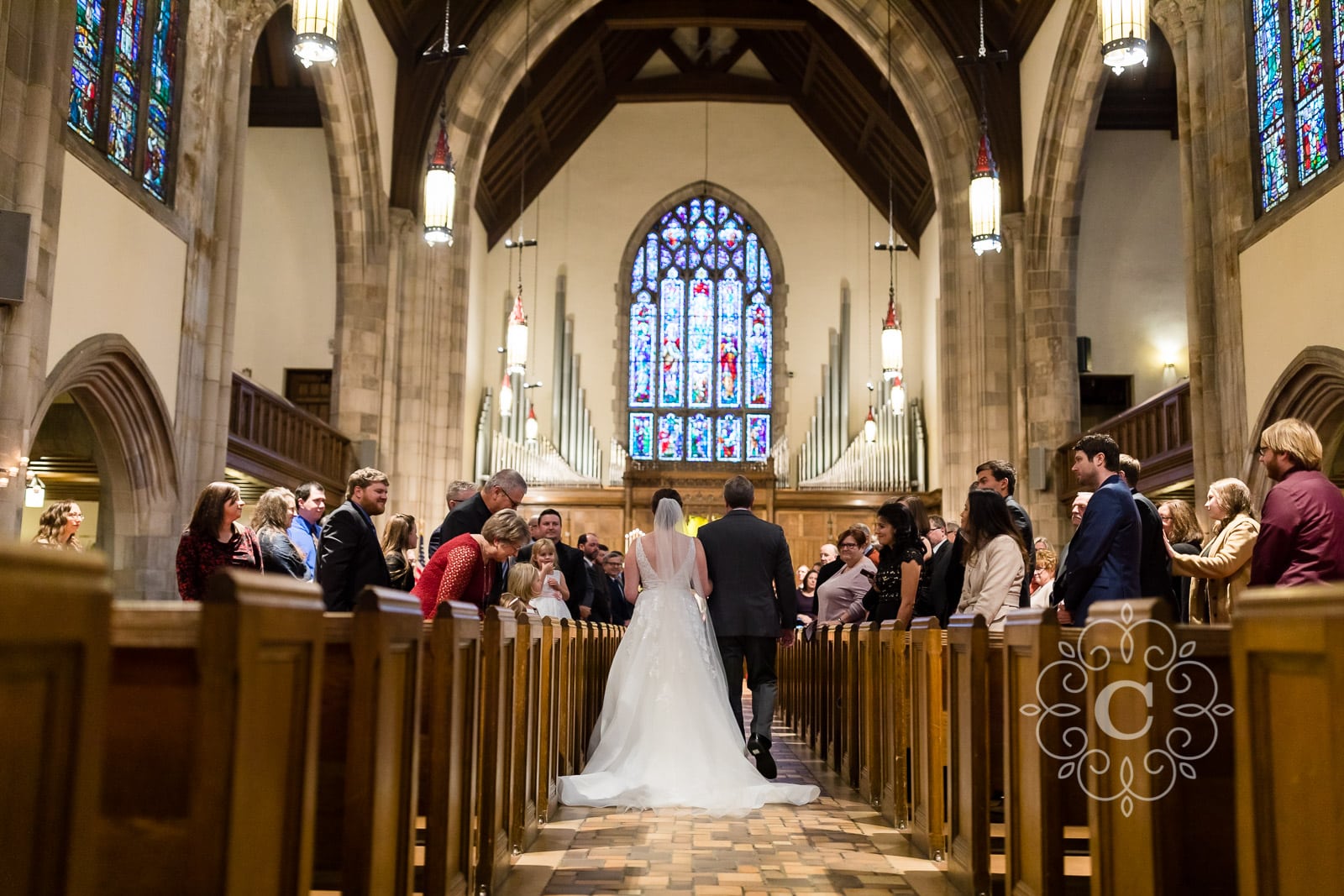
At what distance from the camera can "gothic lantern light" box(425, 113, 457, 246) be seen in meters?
8.64

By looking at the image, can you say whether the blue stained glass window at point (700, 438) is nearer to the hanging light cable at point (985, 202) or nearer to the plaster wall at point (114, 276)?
the hanging light cable at point (985, 202)

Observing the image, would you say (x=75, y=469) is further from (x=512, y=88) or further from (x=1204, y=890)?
(x=1204, y=890)

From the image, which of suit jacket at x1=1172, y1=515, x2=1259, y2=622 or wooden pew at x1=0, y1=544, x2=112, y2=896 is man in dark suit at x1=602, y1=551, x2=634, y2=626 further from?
wooden pew at x1=0, y1=544, x2=112, y2=896

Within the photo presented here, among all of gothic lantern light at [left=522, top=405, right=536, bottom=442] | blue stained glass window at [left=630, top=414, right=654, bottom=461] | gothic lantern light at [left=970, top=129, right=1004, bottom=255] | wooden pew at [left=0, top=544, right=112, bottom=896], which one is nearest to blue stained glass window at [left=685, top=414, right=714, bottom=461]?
blue stained glass window at [left=630, top=414, right=654, bottom=461]

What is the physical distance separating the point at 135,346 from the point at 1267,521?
6.45 m

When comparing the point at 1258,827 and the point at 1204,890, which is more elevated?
the point at 1258,827

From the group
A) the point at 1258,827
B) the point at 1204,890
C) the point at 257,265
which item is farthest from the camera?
the point at 257,265

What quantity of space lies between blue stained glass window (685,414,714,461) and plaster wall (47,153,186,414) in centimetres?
1043

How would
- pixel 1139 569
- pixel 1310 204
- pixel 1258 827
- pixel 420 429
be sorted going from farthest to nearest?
pixel 420 429 < pixel 1310 204 < pixel 1139 569 < pixel 1258 827

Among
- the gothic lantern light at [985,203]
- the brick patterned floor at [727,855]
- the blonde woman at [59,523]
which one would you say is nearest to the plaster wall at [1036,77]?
the gothic lantern light at [985,203]

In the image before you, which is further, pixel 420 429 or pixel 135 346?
pixel 420 429

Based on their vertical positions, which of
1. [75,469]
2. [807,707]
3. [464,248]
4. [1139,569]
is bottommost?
[807,707]

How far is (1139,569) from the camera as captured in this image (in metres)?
3.99

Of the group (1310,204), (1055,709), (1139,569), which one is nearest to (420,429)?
(1310,204)
